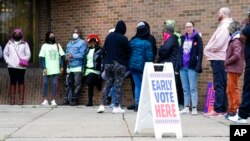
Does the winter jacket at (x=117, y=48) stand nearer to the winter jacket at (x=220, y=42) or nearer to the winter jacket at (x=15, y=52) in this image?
the winter jacket at (x=220, y=42)

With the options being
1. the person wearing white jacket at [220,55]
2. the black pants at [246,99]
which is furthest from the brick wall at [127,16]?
the black pants at [246,99]

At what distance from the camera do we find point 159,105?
745 centimetres

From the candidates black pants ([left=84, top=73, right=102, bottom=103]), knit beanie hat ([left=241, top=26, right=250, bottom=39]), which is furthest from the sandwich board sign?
black pants ([left=84, top=73, right=102, bottom=103])

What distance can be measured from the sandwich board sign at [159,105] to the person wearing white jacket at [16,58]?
5712 millimetres

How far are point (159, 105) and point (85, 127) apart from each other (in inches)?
62.4

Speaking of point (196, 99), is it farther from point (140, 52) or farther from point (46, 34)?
point (46, 34)

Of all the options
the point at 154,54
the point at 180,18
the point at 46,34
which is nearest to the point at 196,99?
the point at 154,54

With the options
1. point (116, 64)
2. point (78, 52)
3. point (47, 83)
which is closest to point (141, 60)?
point (116, 64)

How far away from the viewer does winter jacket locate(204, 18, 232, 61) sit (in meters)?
9.73

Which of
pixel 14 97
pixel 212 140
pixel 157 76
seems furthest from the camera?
pixel 14 97

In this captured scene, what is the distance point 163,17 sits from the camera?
38.8 ft

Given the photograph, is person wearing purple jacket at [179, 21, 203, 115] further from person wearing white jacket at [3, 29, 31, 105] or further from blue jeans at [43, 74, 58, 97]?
person wearing white jacket at [3, 29, 31, 105]

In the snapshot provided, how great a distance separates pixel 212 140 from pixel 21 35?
7363mm

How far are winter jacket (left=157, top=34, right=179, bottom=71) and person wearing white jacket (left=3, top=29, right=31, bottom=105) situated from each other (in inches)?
157
